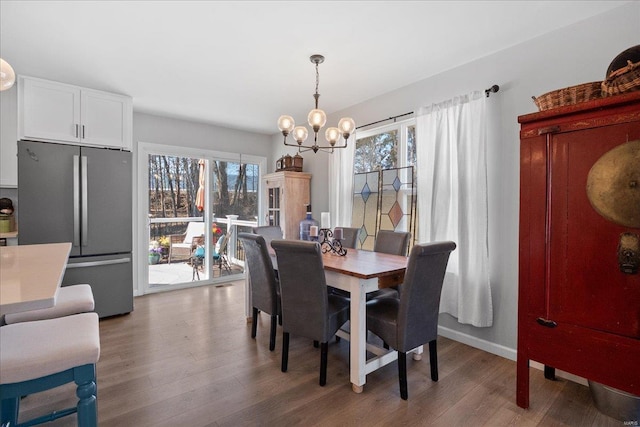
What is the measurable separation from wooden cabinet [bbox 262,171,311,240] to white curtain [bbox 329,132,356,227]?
0.65 m

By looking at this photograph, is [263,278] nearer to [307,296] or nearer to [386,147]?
[307,296]

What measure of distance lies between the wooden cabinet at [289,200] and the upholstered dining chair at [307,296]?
2184mm

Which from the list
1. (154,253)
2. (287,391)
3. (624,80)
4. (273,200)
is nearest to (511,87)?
(624,80)

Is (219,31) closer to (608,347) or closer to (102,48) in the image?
(102,48)

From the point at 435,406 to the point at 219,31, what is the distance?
116 inches

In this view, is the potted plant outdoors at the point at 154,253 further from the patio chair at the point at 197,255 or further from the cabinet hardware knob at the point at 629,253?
the cabinet hardware knob at the point at 629,253

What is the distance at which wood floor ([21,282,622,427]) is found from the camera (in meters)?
1.79

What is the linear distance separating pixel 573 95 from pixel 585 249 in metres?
0.85

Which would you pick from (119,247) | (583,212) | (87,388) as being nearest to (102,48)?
(119,247)

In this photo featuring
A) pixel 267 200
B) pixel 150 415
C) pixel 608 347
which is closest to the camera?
pixel 608 347

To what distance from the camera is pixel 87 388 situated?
1195 mm

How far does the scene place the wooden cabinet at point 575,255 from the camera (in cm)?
152

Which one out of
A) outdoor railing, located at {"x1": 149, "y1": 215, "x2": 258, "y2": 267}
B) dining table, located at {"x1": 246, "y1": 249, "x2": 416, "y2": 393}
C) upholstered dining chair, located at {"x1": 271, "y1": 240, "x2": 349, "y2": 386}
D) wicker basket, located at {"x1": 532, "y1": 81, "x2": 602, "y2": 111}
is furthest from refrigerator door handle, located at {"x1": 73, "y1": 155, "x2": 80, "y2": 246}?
wicker basket, located at {"x1": 532, "y1": 81, "x2": 602, "y2": 111}

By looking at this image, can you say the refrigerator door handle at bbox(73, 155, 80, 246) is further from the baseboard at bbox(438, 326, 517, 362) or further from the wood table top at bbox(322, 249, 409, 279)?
the baseboard at bbox(438, 326, 517, 362)
